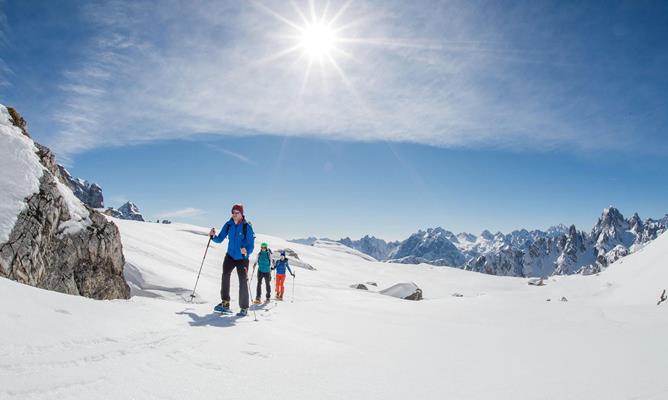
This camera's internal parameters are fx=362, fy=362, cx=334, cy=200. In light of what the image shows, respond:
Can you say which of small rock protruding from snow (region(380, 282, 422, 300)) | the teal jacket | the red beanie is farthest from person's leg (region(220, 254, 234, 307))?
small rock protruding from snow (region(380, 282, 422, 300))

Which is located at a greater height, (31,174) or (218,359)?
(31,174)

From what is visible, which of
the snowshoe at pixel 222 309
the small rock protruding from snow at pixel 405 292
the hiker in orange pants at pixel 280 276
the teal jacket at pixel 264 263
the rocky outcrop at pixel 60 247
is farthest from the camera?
the small rock protruding from snow at pixel 405 292

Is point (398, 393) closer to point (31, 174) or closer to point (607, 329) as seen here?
point (31, 174)

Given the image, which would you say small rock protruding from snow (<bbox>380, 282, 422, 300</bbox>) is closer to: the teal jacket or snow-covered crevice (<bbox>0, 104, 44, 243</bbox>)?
the teal jacket

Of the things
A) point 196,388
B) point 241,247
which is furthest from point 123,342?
point 241,247

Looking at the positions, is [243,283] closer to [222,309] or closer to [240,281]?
[240,281]

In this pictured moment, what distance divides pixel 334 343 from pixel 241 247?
3658 millimetres

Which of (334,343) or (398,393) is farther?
(334,343)

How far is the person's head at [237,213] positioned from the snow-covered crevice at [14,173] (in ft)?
13.3

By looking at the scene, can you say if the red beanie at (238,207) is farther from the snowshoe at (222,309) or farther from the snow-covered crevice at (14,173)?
the snow-covered crevice at (14,173)

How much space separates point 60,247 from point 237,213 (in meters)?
4.11

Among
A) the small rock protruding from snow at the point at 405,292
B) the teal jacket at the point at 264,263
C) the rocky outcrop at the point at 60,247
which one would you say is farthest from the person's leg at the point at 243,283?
the small rock protruding from snow at the point at 405,292

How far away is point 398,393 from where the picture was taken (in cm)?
371

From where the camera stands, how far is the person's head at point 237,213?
880cm
